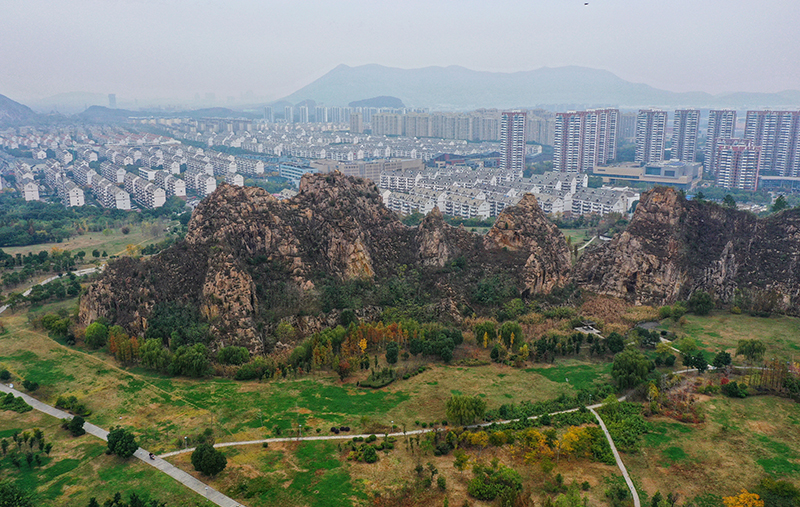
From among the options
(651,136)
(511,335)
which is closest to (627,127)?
(651,136)

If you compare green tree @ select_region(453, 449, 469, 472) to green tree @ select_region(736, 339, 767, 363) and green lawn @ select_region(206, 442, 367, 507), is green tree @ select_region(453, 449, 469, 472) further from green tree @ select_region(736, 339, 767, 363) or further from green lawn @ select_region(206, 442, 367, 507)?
green tree @ select_region(736, 339, 767, 363)

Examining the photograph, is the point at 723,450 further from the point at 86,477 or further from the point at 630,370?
the point at 86,477

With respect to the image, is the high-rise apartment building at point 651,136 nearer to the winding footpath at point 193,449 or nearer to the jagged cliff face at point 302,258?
the jagged cliff face at point 302,258

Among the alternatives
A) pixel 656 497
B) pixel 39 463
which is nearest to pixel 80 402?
pixel 39 463

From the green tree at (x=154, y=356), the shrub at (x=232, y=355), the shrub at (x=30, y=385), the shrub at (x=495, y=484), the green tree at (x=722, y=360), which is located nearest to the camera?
the shrub at (x=495, y=484)

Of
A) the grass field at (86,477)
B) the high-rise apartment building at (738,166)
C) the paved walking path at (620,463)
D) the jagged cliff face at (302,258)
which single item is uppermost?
the high-rise apartment building at (738,166)

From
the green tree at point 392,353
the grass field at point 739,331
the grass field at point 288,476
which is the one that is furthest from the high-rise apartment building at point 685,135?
the grass field at point 288,476

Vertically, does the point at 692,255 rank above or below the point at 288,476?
above

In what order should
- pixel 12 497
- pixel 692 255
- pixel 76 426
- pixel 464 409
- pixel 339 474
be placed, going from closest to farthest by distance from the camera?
pixel 12 497 → pixel 339 474 → pixel 76 426 → pixel 464 409 → pixel 692 255
